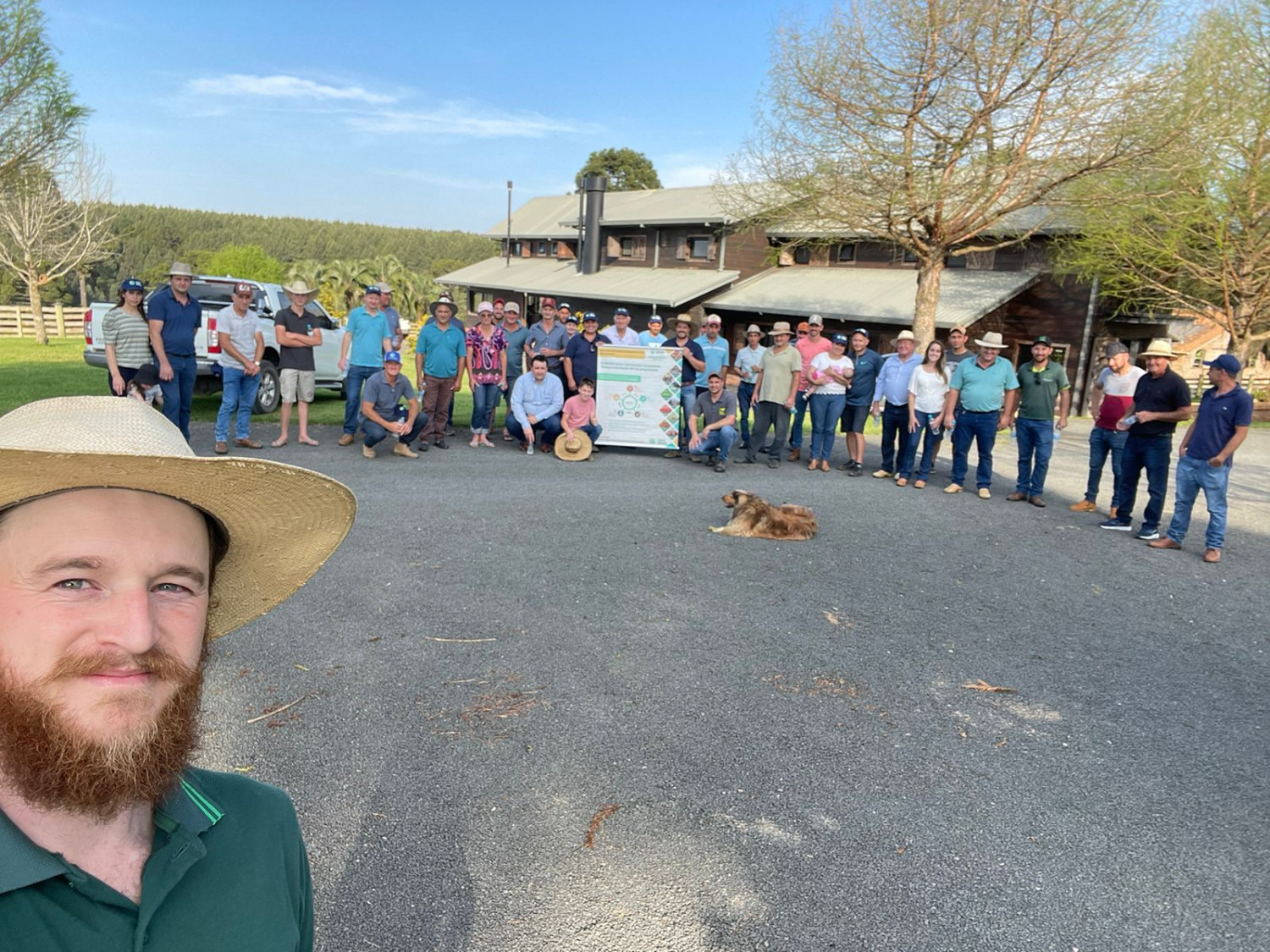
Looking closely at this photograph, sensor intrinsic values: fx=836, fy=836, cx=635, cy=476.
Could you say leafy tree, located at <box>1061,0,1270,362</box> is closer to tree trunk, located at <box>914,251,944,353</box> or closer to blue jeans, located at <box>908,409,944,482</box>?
tree trunk, located at <box>914,251,944,353</box>

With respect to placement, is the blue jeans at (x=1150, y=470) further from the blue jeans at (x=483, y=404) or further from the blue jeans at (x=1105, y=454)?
the blue jeans at (x=483, y=404)

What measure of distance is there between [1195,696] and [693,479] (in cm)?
590

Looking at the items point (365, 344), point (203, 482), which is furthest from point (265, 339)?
point (203, 482)

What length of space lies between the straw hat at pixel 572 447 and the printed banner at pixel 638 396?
658mm

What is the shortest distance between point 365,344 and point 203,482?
31.1 ft

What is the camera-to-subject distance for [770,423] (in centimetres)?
1140

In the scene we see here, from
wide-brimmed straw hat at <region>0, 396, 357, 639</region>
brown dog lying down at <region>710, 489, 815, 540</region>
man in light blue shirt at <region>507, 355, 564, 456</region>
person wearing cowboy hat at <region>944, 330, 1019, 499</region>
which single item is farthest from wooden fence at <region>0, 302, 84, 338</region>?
wide-brimmed straw hat at <region>0, 396, 357, 639</region>

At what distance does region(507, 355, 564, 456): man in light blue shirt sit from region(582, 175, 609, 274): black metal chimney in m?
23.9

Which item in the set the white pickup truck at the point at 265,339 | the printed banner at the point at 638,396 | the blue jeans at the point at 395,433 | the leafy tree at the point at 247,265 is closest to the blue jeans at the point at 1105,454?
the printed banner at the point at 638,396

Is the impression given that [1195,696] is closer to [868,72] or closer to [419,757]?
[419,757]

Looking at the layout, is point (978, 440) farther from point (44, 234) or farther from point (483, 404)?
point (44, 234)

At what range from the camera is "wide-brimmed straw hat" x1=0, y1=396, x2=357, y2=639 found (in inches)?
46.7

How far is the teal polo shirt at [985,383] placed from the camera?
31.4ft

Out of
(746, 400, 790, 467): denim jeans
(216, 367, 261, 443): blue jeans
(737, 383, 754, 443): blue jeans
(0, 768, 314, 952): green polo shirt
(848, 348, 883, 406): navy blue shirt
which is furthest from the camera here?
(737, 383, 754, 443): blue jeans
